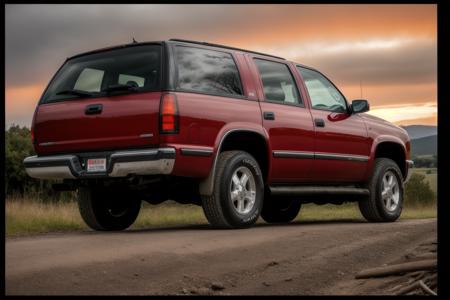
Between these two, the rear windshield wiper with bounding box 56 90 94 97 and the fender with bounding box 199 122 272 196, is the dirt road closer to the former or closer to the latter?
the fender with bounding box 199 122 272 196

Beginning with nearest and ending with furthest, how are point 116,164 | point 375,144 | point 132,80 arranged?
point 116,164 → point 132,80 → point 375,144

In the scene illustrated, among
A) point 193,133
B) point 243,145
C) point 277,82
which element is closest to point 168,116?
point 193,133

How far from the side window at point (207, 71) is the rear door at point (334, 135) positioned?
153cm

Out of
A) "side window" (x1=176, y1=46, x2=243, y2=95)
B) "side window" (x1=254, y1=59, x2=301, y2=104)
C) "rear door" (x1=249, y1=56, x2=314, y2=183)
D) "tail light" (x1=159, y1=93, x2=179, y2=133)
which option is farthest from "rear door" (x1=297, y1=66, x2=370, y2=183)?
"tail light" (x1=159, y1=93, x2=179, y2=133)

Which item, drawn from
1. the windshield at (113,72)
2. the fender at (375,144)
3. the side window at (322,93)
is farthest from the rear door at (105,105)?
the fender at (375,144)

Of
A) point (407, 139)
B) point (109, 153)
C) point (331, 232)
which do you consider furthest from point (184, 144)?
point (407, 139)

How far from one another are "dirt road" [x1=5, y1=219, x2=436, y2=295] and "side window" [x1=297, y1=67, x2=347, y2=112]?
2668mm

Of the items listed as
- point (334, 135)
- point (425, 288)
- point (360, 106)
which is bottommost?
point (425, 288)

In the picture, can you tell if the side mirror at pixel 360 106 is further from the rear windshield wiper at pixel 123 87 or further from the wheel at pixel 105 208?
the rear windshield wiper at pixel 123 87

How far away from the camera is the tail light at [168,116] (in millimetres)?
7520

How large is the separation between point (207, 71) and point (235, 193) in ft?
4.64

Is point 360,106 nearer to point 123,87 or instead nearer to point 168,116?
point 168,116

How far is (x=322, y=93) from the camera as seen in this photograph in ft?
33.4

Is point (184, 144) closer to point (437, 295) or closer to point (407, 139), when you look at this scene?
point (437, 295)
